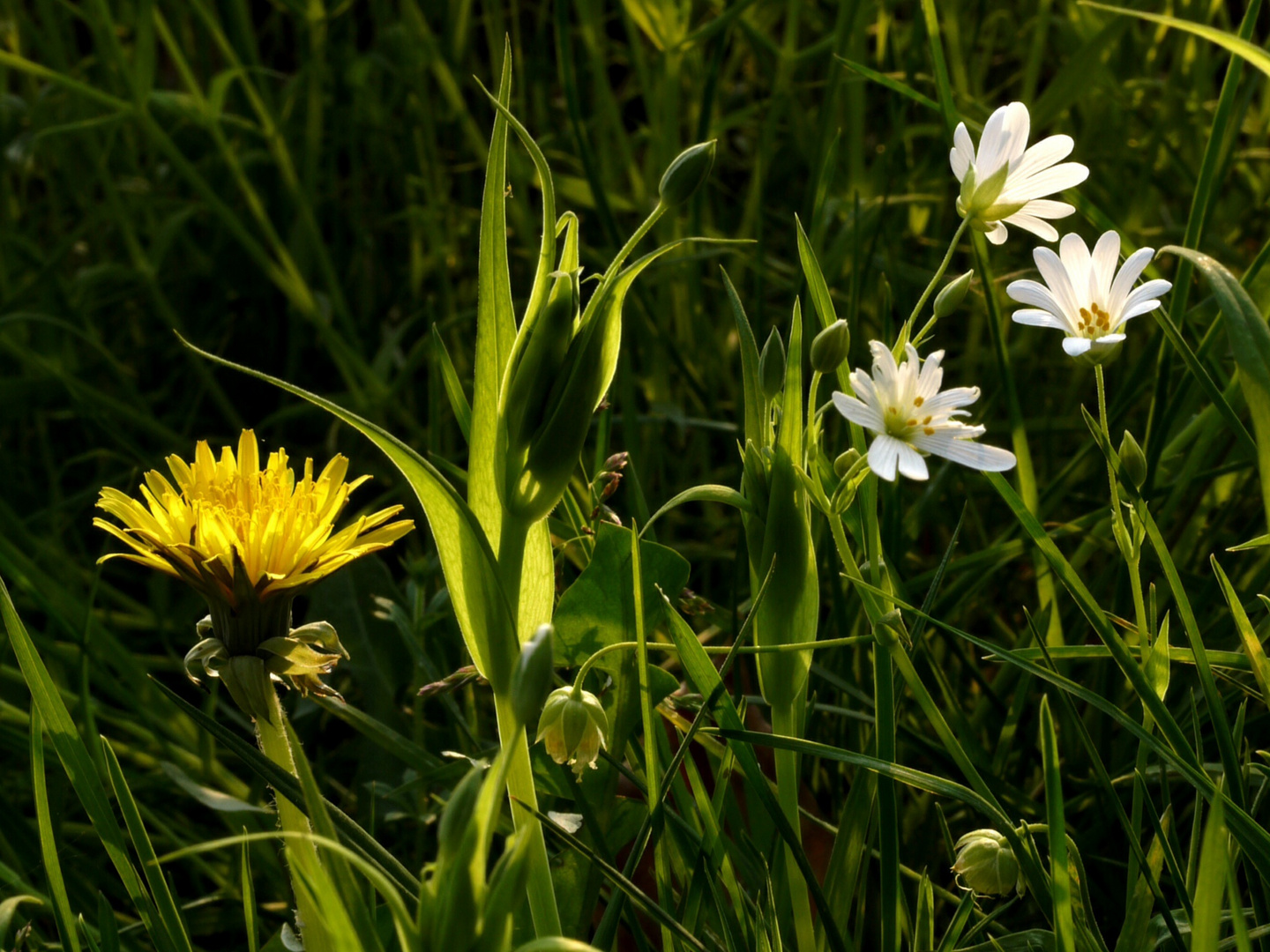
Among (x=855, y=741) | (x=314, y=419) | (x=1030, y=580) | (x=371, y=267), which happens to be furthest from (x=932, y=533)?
(x=371, y=267)

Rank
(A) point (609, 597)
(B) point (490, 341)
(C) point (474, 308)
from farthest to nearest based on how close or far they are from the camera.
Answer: (C) point (474, 308) → (A) point (609, 597) → (B) point (490, 341)

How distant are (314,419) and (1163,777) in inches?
38.5

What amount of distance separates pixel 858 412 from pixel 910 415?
0.14 ft

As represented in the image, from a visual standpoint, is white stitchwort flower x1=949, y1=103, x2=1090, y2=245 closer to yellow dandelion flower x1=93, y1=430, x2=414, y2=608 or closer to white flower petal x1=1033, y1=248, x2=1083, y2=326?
white flower petal x1=1033, y1=248, x2=1083, y2=326

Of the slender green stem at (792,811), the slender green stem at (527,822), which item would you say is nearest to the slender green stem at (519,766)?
the slender green stem at (527,822)

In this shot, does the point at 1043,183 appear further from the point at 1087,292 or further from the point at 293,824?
the point at 293,824

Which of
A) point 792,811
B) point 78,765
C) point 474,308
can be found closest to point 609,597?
point 792,811

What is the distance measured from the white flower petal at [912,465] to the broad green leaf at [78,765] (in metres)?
0.31

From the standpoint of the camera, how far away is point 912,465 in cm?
38

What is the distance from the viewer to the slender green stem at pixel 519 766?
0.42 m

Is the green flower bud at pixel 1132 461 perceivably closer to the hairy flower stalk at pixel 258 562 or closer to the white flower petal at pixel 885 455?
the white flower petal at pixel 885 455

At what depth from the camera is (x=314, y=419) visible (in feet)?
4.14

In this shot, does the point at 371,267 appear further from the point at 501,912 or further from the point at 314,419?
the point at 501,912

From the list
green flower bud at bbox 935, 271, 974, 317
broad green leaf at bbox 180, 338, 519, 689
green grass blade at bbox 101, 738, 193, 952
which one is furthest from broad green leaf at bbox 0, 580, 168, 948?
green flower bud at bbox 935, 271, 974, 317
